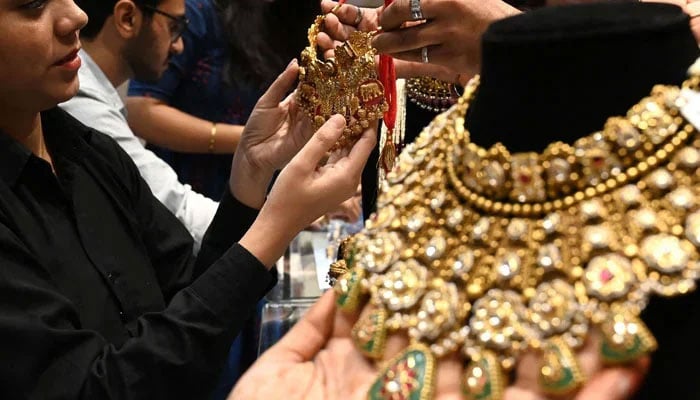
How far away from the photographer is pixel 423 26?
77 cm

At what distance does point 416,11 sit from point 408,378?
1.33 feet

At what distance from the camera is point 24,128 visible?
96cm

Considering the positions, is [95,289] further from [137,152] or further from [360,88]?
[137,152]

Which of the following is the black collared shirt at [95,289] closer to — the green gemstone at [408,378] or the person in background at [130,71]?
the person in background at [130,71]

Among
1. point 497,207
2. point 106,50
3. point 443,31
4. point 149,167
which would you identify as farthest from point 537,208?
point 106,50

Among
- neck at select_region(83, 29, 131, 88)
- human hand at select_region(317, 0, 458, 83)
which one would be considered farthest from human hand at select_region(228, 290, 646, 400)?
neck at select_region(83, 29, 131, 88)

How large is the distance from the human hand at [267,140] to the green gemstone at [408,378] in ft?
1.82

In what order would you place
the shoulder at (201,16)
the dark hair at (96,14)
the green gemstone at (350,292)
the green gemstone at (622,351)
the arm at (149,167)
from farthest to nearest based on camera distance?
1. the shoulder at (201,16)
2. the dark hair at (96,14)
3. the arm at (149,167)
4. the green gemstone at (350,292)
5. the green gemstone at (622,351)

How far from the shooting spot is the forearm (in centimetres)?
175

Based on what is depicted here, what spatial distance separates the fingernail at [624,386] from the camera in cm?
42

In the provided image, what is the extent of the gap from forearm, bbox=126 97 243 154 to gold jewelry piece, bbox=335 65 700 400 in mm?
1264

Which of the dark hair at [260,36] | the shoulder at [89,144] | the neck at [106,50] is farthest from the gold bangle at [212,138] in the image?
the shoulder at [89,144]

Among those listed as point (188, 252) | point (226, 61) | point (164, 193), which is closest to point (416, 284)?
point (188, 252)

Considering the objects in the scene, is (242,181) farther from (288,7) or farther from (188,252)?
(288,7)
